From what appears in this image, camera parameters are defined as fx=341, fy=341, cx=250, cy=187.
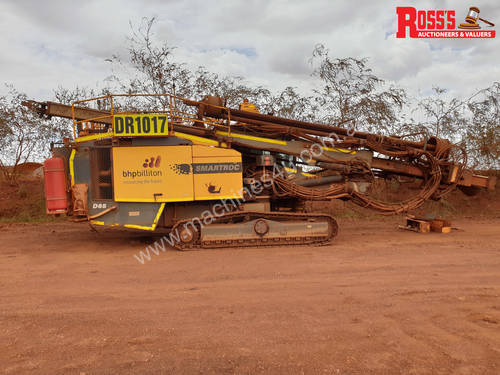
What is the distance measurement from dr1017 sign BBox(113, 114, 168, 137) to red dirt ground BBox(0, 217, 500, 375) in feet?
8.65

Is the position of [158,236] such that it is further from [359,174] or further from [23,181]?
[23,181]

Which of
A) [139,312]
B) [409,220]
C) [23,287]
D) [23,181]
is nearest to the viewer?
[139,312]

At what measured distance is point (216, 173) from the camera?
7711 mm

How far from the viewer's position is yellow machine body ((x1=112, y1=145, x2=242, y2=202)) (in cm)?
752

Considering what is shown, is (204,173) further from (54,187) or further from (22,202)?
(22,202)

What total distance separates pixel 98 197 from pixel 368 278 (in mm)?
5856

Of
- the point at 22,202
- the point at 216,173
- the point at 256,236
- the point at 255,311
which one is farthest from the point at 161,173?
the point at 22,202

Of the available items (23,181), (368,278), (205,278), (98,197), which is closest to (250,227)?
(205,278)

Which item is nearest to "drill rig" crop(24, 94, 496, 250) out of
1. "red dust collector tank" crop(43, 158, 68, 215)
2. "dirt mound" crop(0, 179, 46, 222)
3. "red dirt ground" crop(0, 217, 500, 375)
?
"red dust collector tank" crop(43, 158, 68, 215)

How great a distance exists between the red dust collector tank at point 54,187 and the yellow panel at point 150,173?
116cm

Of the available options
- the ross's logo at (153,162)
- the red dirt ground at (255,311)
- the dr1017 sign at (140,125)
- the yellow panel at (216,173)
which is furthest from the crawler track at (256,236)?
the dr1017 sign at (140,125)

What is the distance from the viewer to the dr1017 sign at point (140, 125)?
733 cm

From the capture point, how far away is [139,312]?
4203mm

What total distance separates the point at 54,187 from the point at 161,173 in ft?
7.62
